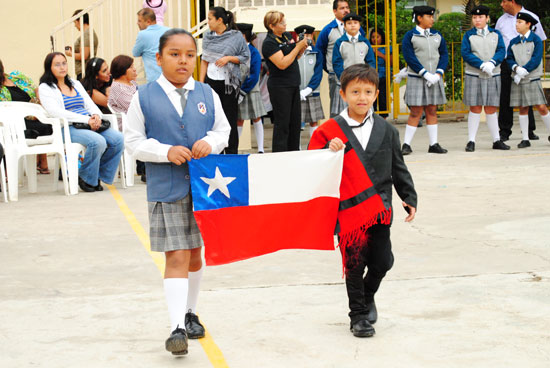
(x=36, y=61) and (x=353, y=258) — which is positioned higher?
(x=36, y=61)

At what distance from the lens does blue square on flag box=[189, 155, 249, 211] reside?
434 cm

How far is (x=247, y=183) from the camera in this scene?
4.58m

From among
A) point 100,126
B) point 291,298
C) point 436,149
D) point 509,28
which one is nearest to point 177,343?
point 291,298

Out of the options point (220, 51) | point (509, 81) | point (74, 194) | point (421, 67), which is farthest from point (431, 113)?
point (74, 194)

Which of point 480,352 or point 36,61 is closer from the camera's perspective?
point 480,352

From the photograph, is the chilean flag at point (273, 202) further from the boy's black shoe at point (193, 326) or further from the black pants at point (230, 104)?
the black pants at point (230, 104)

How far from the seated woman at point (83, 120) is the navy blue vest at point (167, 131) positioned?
5507mm

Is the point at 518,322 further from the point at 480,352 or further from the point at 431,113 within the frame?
the point at 431,113

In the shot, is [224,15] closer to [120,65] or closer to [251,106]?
[120,65]

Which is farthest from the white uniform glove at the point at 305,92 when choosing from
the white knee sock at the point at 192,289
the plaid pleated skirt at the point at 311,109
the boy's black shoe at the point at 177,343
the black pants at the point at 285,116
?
the boy's black shoe at the point at 177,343

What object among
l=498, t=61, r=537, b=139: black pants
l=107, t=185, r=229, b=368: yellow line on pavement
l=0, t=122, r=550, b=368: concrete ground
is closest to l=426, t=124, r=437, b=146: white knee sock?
l=498, t=61, r=537, b=139: black pants

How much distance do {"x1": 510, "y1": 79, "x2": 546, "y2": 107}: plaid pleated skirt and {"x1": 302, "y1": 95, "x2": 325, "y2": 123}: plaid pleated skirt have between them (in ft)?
8.54

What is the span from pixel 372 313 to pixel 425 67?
25.3 ft

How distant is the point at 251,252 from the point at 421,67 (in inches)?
304
